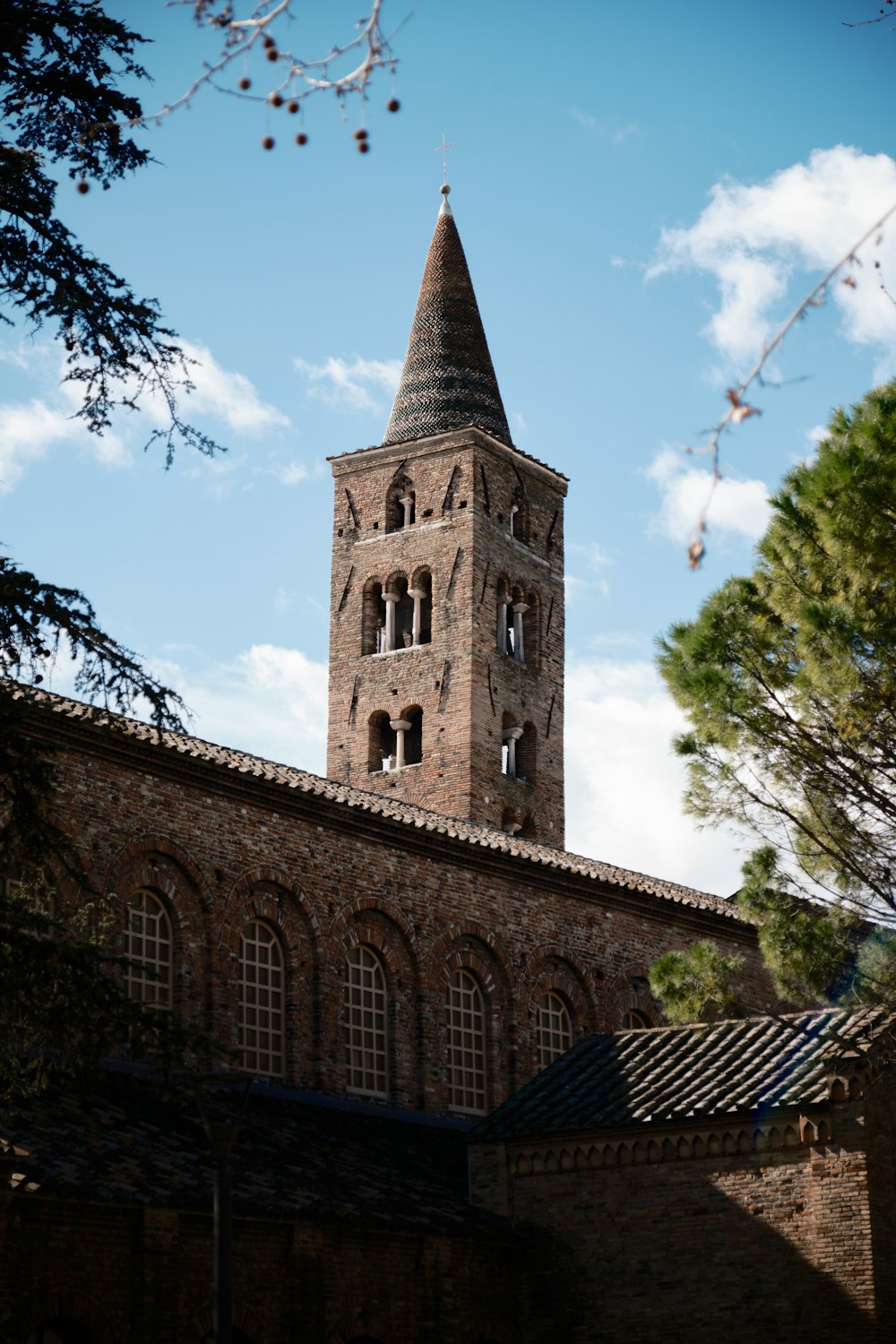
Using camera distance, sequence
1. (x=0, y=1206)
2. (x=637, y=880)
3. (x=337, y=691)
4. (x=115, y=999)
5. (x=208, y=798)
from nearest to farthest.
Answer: (x=115, y=999)
(x=0, y=1206)
(x=208, y=798)
(x=637, y=880)
(x=337, y=691)

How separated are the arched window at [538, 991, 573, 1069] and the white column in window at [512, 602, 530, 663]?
45.6 feet

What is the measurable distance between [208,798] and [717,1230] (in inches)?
298

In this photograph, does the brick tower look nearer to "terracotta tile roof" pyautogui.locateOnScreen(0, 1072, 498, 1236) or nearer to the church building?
the church building

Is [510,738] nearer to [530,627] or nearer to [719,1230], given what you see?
[530,627]

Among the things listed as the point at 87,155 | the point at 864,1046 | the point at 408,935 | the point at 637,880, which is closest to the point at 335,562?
the point at 637,880

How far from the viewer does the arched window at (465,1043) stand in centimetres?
2375

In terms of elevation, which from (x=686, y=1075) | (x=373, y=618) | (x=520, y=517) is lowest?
(x=686, y=1075)

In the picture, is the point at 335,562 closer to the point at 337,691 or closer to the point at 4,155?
the point at 337,691

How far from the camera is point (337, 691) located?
38.0m

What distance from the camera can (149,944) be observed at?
66.7 ft

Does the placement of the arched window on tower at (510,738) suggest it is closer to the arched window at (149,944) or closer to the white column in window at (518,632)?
the white column in window at (518,632)

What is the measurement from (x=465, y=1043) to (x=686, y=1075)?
17.8 ft

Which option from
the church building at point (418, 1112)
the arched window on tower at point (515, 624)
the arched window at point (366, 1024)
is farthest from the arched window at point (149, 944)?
the arched window on tower at point (515, 624)

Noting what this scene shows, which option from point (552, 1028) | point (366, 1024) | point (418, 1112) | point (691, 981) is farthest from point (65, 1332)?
point (552, 1028)
